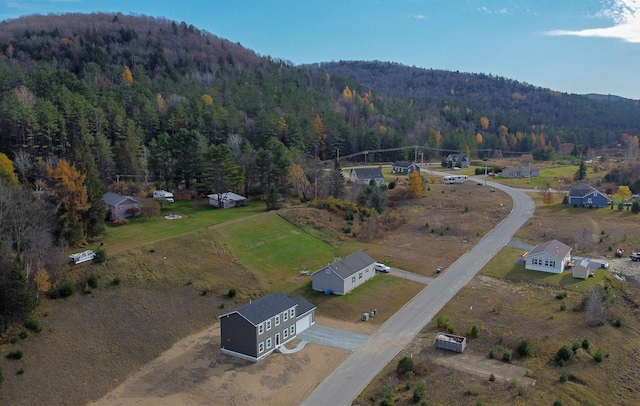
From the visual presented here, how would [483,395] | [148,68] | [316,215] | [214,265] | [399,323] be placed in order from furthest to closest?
1. [148,68]
2. [316,215]
3. [214,265]
4. [399,323]
5. [483,395]

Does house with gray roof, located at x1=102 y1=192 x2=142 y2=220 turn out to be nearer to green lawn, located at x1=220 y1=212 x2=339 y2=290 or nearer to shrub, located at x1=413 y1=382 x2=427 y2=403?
green lawn, located at x1=220 y1=212 x2=339 y2=290

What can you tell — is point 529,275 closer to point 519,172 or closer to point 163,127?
point 519,172

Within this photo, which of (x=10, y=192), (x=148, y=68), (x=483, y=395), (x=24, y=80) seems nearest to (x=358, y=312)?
(x=483, y=395)

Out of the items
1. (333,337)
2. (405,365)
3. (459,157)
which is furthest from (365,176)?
(405,365)

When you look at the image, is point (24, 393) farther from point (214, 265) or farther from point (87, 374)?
point (214, 265)

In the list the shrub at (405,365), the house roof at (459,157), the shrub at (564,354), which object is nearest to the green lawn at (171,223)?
the shrub at (405,365)

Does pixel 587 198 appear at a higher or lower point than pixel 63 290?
higher
